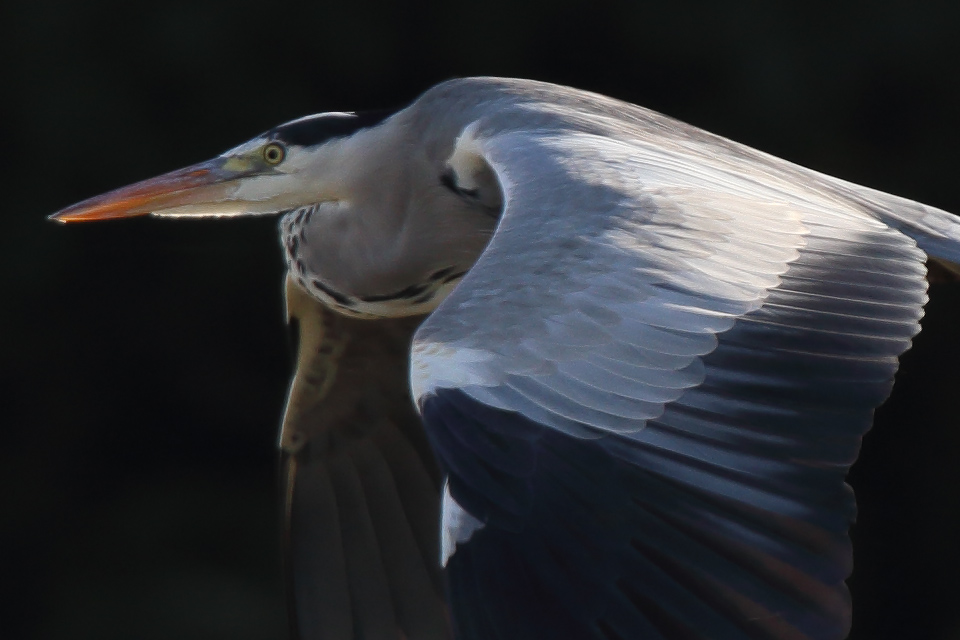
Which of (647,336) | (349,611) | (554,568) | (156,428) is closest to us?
(554,568)

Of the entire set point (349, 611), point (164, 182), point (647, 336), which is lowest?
point (349, 611)

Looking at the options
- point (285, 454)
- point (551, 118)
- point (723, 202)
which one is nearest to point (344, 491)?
point (285, 454)

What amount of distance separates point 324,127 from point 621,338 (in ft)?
3.48

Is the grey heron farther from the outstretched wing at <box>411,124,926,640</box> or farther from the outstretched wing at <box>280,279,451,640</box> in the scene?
the outstretched wing at <box>280,279,451,640</box>

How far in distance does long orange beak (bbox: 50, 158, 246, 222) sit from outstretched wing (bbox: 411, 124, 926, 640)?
0.85 meters

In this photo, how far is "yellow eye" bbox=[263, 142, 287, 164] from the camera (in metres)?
2.37

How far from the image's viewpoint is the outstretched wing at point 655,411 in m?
1.21

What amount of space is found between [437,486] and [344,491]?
16 centimetres

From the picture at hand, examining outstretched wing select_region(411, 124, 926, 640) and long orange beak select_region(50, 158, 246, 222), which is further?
long orange beak select_region(50, 158, 246, 222)

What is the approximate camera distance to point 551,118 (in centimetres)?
199

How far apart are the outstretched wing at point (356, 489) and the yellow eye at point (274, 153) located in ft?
0.67

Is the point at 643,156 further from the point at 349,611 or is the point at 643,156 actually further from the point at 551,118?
the point at 349,611

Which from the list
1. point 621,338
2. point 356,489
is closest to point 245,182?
point 356,489

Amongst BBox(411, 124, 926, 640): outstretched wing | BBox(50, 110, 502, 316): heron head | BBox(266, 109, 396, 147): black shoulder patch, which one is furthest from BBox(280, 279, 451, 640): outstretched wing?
BBox(411, 124, 926, 640): outstretched wing
